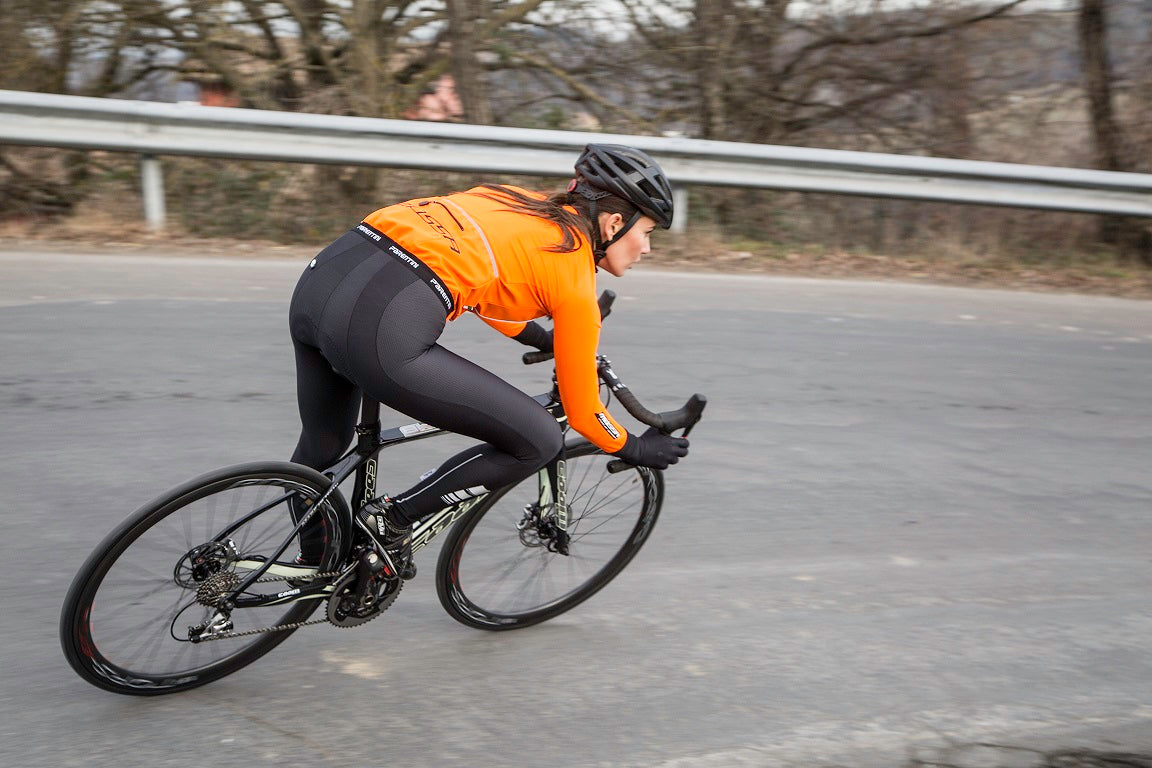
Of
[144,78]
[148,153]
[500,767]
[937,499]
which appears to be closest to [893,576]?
[937,499]

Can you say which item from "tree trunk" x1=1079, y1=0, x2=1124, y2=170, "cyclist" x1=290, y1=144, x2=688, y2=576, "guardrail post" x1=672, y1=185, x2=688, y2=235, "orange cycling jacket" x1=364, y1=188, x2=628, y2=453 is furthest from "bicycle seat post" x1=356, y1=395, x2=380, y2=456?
"tree trunk" x1=1079, y1=0, x2=1124, y2=170

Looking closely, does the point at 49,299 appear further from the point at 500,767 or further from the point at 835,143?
the point at 835,143

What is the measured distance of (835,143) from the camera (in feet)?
42.0

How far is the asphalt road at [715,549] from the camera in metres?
3.31

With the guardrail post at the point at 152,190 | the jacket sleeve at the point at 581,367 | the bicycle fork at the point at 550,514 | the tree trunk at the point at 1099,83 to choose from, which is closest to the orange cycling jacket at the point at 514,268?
the jacket sleeve at the point at 581,367

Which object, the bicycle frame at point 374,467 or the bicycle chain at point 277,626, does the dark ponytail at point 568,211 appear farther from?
the bicycle chain at point 277,626

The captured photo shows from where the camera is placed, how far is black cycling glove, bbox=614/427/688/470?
3.46m

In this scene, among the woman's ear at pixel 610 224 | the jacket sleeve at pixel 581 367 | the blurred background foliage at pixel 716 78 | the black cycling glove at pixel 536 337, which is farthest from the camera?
the blurred background foliage at pixel 716 78

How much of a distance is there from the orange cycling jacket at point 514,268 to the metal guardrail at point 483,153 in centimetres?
633

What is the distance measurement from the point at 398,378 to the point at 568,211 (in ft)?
2.37

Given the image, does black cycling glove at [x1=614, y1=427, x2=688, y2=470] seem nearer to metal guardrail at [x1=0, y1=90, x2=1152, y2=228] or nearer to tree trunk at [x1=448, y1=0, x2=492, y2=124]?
metal guardrail at [x1=0, y1=90, x2=1152, y2=228]

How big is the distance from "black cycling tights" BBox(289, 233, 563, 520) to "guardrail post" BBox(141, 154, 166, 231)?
6445mm

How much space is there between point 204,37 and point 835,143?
7.21m

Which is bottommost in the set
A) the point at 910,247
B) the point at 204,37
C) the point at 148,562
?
the point at 910,247
